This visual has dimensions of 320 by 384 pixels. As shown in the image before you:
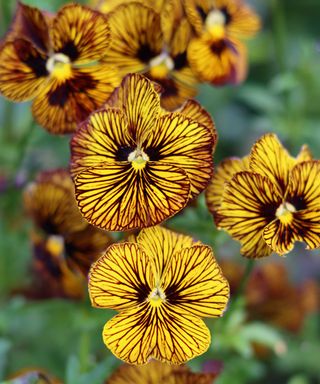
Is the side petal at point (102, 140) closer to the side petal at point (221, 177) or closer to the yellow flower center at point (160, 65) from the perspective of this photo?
the side petal at point (221, 177)

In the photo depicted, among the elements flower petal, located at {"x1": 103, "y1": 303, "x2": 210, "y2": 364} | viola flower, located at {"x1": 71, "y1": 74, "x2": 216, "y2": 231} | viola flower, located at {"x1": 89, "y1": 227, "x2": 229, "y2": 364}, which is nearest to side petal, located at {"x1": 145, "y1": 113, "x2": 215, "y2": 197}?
viola flower, located at {"x1": 71, "y1": 74, "x2": 216, "y2": 231}

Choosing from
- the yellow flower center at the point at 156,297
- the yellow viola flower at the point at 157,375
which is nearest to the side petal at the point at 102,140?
the yellow flower center at the point at 156,297

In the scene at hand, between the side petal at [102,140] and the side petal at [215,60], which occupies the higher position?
the side petal at [215,60]

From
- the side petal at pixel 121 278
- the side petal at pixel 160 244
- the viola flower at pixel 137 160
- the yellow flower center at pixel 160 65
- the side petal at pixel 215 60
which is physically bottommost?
the side petal at pixel 121 278

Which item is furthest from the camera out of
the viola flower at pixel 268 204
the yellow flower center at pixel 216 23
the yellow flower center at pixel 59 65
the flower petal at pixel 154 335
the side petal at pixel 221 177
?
the yellow flower center at pixel 216 23

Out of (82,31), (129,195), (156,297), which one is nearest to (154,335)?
(156,297)

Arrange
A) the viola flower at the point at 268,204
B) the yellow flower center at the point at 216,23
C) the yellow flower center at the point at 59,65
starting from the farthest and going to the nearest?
the yellow flower center at the point at 216,23
the yellow flower center at the point at 59,65
the viola flower at the point at 268,204
